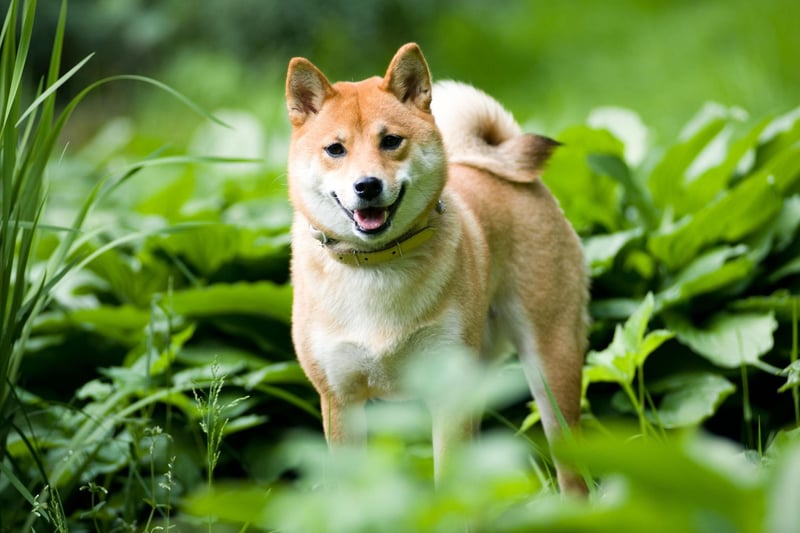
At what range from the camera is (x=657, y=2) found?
1024 centimetres

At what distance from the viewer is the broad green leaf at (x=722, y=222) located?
11.0ft

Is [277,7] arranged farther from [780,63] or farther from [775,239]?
[775,239]

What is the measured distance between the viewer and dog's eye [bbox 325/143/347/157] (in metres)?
2.44

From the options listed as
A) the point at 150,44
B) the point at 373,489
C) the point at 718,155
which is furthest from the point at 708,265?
the point at 150,44

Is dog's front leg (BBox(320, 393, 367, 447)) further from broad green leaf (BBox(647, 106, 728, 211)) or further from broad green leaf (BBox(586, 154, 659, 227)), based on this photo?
broad green leaf (BBox(647, 106, 728, 211))

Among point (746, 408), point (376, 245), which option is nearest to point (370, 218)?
point (376, 245)

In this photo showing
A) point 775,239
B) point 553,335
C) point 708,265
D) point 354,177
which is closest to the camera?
point 354,177

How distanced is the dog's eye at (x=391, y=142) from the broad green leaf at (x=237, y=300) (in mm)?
996

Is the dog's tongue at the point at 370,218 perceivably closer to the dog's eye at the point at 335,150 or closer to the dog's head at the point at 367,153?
the dog's head at the point at 367,153

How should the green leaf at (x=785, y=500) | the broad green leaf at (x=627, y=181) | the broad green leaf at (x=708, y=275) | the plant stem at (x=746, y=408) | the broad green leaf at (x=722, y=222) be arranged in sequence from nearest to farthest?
the green leaf at (x=785, y=500) → the plant stem at (x=746, y=408) → the broad green leaf at (x=708, y=275) → the broad green leaf at (x=722, y=222) → the broad green leaf at (x=627, y=181)

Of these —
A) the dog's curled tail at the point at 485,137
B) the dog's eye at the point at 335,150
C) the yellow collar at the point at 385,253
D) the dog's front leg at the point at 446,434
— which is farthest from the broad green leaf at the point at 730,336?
the dog's eye at the point at 335,150

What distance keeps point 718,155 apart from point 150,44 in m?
5.91

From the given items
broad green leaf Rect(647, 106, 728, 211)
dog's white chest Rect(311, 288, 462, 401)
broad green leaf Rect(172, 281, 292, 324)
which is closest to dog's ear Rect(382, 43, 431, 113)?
dog's white chest Rect(311, 288, 462, 401)

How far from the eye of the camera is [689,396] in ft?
10.4
